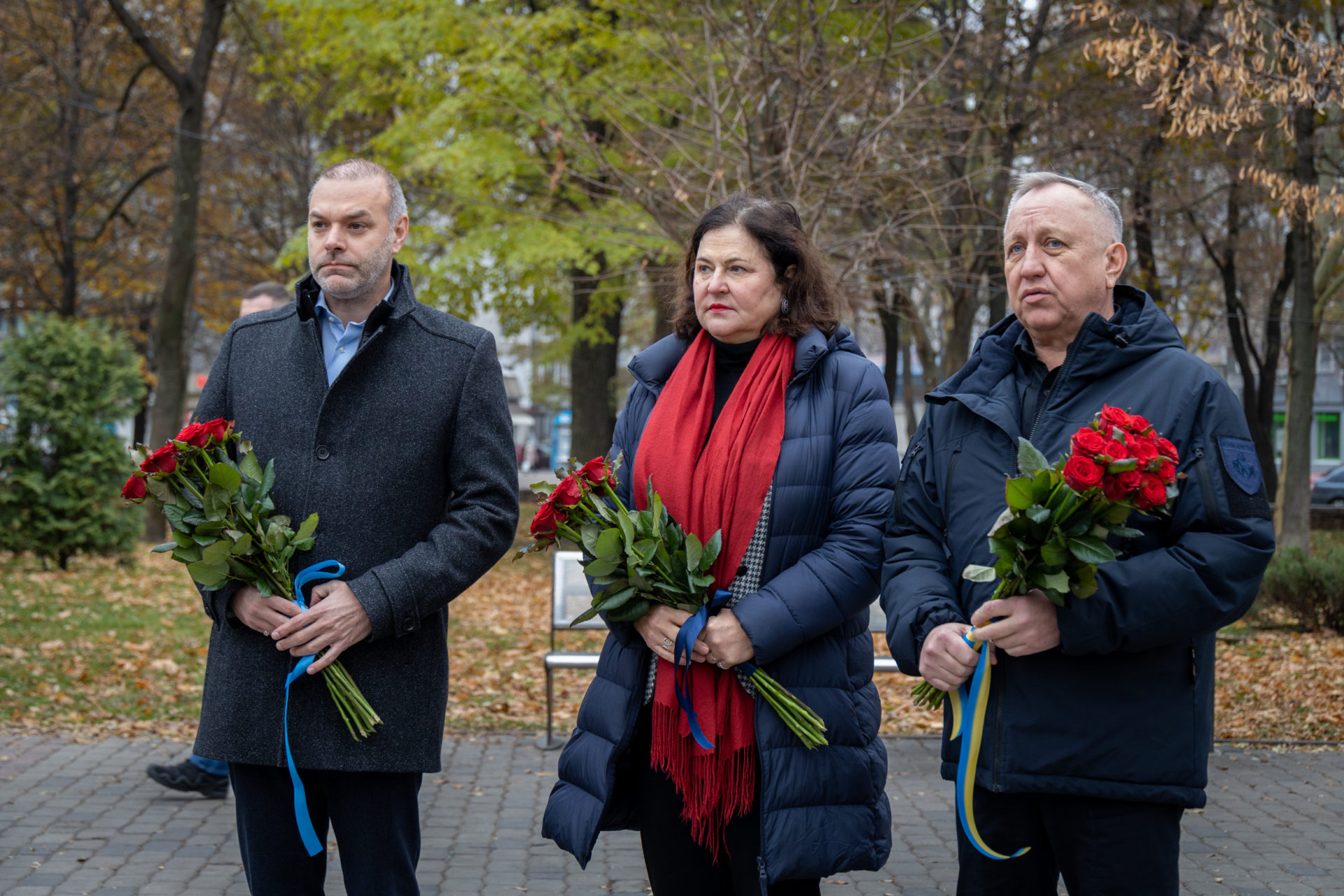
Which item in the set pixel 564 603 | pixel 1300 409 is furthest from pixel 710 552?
pixel 1300 409

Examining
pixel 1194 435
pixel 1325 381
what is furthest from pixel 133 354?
pixel 1325 381

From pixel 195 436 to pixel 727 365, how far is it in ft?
4.24

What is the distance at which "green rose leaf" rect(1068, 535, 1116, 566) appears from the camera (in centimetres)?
234

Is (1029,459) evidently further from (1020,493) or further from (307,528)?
(307,528)

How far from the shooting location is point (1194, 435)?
2.54 m

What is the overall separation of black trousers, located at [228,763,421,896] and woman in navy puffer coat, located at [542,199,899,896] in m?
0.36

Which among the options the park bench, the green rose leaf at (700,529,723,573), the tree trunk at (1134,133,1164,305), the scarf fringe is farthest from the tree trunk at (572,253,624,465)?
the green rose leaf at (700,529,723,573)

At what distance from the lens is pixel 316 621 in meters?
2.83

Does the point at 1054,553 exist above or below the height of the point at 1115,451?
below

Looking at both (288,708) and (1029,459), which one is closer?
(1029,459)

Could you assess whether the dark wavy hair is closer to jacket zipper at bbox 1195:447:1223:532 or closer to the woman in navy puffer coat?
the woman in navy puffer coat

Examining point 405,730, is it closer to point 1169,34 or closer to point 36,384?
point 1169,34

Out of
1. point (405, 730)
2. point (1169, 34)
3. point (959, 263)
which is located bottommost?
point (405, 730)

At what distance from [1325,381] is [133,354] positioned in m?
55.6
